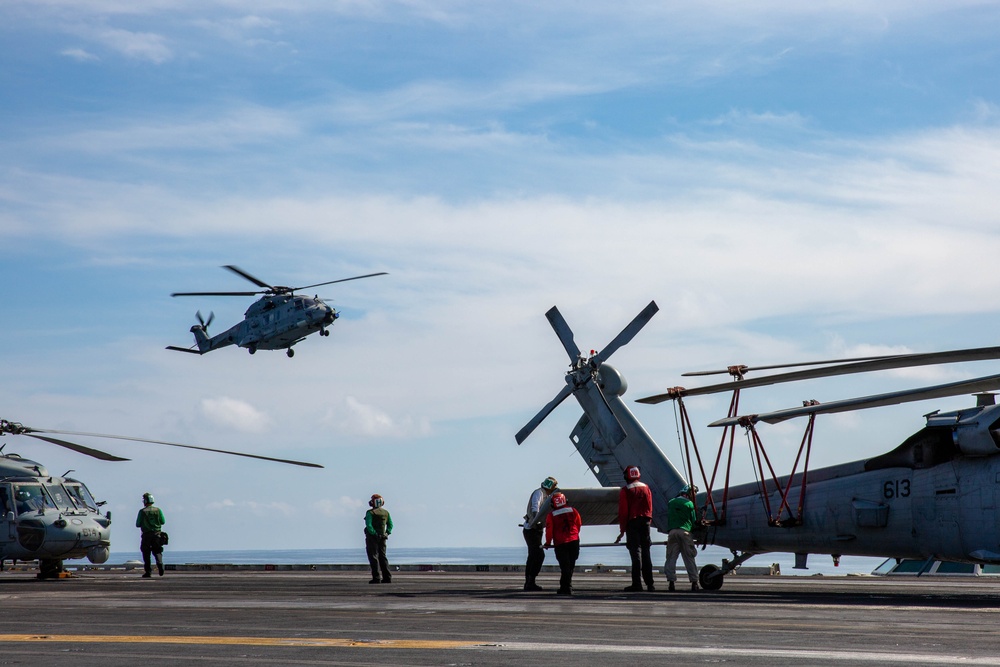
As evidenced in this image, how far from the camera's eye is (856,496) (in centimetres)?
1862

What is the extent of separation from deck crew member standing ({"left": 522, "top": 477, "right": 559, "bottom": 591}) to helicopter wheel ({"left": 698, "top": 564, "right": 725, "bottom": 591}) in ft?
9.48

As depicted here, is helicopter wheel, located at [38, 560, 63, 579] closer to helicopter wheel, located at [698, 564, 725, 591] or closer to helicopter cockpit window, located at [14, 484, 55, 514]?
helicopter cockpit window, located at [14, 484, 55, 514]

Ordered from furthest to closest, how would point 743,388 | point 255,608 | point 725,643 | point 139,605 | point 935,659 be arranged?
point 743,388 < point 139,605 < point 255,608 < point 725,643 < point 935,659

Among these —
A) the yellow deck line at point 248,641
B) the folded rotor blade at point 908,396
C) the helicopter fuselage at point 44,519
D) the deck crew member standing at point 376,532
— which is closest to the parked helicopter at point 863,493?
the folded rotor blade at point 908,396

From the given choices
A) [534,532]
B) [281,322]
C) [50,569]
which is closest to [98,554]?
[50,569]

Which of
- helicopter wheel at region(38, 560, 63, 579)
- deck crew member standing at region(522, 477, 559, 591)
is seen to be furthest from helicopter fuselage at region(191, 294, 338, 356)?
deck crew member standing at region(522, 477, 559, 591)

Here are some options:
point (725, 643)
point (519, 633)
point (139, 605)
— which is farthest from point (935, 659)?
point (139, 605)

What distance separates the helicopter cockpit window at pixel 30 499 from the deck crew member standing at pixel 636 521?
15.5m

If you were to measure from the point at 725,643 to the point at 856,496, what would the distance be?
8.89 meters

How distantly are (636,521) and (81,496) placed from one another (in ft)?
53.6

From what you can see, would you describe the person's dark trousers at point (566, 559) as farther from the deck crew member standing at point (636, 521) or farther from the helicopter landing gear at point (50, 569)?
the helicopter landing gear at point (50, 569)

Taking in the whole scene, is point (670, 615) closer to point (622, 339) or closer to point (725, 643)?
point (725, 643)

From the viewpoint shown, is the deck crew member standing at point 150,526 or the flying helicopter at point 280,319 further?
the flying helicopter at point 280,319

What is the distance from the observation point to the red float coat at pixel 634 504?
19.4 meters
